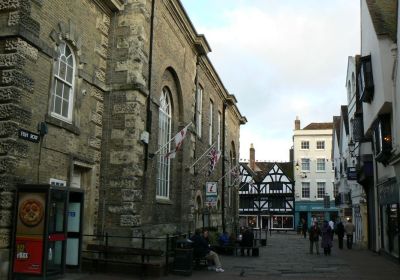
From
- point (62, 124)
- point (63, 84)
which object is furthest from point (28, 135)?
point (63, 84)

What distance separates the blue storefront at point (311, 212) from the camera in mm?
60094

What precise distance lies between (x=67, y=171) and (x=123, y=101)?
3.41m

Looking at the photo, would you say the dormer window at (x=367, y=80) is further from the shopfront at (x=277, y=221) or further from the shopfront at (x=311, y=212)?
the shopfront at (x=277, y=221)

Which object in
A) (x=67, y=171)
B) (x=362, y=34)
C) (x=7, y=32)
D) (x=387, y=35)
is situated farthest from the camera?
(x=362, y=34)

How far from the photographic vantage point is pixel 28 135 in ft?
36.6

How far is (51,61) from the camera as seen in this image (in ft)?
40.0

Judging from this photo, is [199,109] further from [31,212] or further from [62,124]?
[31,212]

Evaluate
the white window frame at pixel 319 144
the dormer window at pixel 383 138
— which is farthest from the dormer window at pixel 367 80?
the white window frame at pixel 319 144

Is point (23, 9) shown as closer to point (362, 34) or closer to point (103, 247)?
point (103, 247)

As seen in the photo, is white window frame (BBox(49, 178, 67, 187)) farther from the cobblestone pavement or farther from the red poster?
the cobblestone pavement

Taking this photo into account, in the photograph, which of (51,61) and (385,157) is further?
(385,157)

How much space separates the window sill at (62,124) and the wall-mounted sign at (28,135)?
68 cm

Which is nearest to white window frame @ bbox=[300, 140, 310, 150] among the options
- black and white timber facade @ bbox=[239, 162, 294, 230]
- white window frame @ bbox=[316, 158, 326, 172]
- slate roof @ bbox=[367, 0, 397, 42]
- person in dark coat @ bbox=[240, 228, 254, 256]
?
white window frame @ bbox=[316, 158, 326, 172]

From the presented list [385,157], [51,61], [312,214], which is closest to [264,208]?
[312,214]
